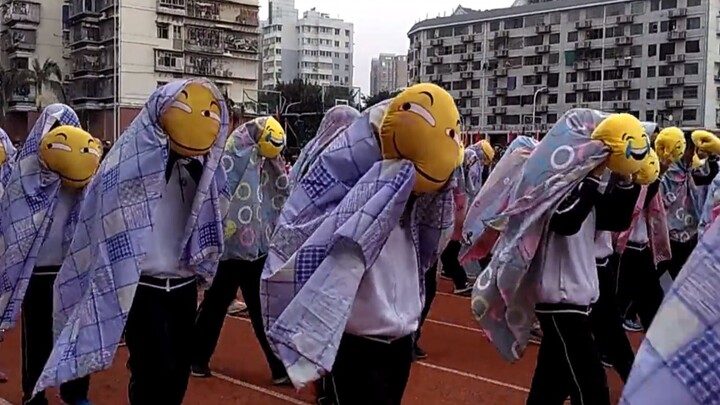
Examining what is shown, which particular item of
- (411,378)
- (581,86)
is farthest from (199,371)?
(581,86)

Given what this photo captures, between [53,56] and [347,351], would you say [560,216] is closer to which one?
[347,351]

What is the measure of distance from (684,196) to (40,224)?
5601 millimetres

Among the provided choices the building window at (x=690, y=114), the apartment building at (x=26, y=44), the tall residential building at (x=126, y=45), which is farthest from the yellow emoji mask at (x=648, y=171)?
the building window at (x=690, y=114)

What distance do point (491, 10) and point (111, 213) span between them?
74.9 meters

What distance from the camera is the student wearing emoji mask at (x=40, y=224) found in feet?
16.1

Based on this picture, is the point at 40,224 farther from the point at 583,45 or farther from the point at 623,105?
the point at 583,45

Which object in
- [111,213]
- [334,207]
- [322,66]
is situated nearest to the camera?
[334,207]

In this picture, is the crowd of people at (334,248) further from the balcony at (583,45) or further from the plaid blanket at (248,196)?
the balcony at (583,45)

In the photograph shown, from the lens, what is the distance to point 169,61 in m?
51.7

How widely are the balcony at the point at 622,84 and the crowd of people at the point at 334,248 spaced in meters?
62.0

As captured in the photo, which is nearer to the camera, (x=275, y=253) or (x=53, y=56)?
(x=275, y=253)

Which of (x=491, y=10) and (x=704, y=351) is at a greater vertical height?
(x=491, y=10)

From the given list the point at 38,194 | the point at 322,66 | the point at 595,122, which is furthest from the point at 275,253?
the point at 322,66

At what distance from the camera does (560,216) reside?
412 cm
